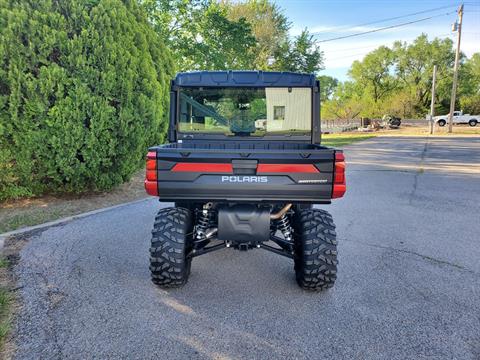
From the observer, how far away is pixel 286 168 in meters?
2.81

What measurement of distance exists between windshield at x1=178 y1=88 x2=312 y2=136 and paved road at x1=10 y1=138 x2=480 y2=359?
1.49 metres

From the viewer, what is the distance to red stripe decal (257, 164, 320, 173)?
9.17 feet

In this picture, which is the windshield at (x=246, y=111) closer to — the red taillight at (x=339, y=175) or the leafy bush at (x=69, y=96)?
the red taillight at (x=339, y=175)

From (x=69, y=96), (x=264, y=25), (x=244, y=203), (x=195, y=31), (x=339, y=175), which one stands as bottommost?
(x=244, y=203)

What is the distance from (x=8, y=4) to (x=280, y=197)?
5.32m

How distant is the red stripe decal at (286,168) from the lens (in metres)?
2.79

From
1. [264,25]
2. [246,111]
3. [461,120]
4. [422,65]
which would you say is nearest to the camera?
[246,111]

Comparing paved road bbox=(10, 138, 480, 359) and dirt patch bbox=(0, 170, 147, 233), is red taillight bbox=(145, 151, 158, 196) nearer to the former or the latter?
paved road bbox=(10, 138, 480, 359)

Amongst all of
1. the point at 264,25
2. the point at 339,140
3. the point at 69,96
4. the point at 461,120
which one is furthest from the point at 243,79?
the point at 461,120

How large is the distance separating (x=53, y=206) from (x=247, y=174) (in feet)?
14.3

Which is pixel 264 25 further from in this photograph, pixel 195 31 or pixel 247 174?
pixel 247 174

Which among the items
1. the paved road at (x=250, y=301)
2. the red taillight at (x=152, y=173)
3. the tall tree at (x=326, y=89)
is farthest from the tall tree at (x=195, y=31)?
the tall tree at (x=326, y=89)

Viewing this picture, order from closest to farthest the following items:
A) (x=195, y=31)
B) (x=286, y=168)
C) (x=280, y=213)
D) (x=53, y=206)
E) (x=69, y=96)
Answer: (x=286, y=168) → (x=280, y=213) → (x=69, y=96) → (x=53, y=206) → (x=195, y=31)

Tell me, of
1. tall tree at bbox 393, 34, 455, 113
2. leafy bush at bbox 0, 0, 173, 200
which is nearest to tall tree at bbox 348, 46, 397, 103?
tall tree at bbox 393, 34, 455, 113
